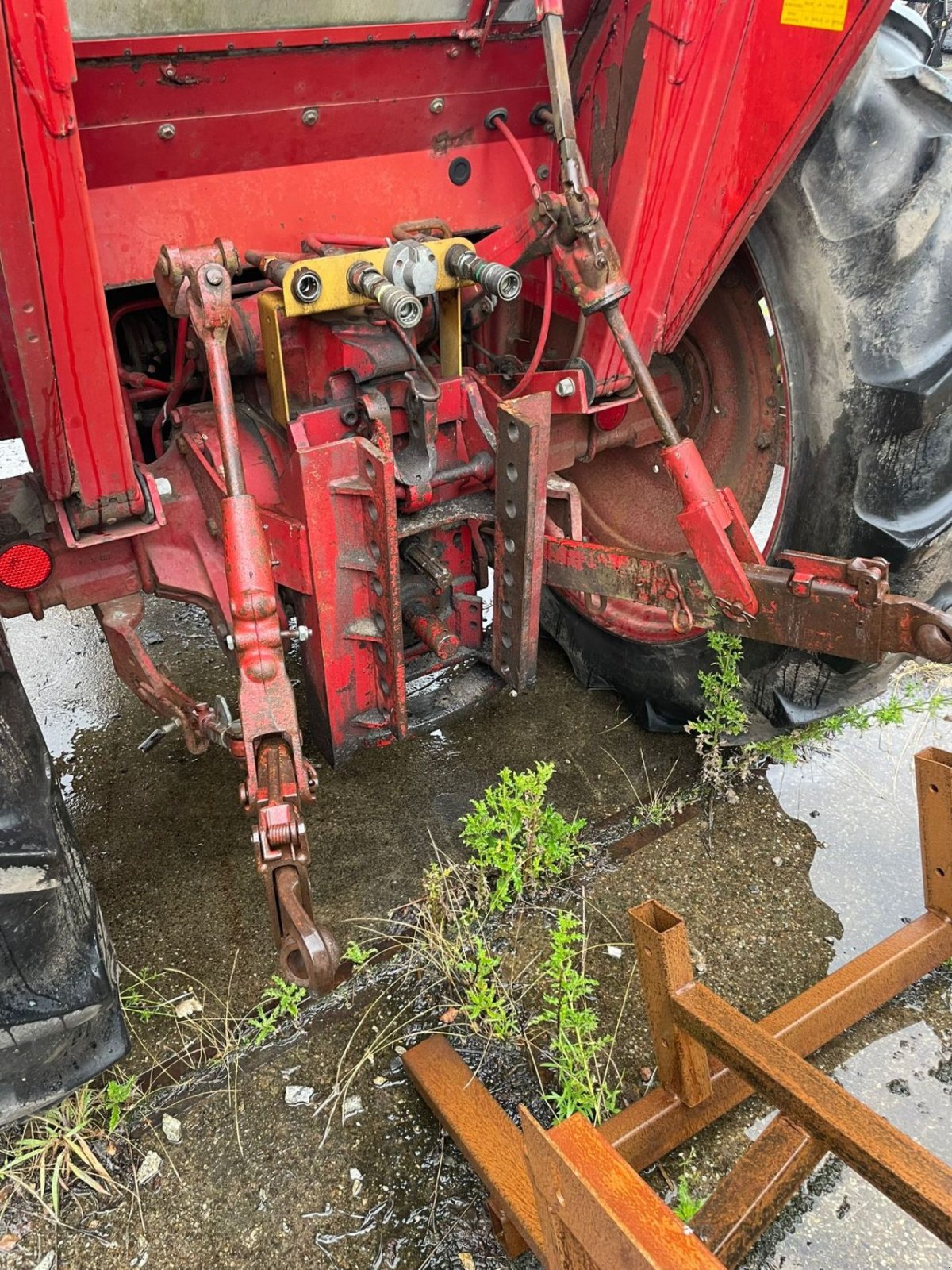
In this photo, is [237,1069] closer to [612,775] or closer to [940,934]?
[612,775]

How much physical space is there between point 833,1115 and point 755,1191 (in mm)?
385

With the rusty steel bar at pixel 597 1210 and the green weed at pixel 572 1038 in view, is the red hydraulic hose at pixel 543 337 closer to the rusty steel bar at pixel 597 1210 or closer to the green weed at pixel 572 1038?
the green weed at pixel 572 1038

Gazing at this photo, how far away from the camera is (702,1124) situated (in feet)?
5.28

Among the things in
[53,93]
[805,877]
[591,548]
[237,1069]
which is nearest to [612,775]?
[805,877]

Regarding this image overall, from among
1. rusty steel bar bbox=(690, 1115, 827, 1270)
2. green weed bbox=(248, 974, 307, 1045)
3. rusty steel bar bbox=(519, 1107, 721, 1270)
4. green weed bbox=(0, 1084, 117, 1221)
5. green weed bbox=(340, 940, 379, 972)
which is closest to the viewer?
rusty steel bar bbox=(519, 1107, 721, 1270)

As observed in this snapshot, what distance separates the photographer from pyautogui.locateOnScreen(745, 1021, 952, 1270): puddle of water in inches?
58.4

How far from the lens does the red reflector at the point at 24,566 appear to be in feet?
5.73

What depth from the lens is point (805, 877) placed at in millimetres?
2156

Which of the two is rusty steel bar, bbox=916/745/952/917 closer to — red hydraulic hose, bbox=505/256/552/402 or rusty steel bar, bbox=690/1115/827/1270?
rusty steel bar, bbox=690/1115/827/1270

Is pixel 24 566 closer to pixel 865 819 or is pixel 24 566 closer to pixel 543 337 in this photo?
pixel 543 337

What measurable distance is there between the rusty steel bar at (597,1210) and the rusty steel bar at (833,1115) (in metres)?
0.29

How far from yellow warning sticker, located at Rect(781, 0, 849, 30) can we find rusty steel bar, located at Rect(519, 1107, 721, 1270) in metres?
1.75

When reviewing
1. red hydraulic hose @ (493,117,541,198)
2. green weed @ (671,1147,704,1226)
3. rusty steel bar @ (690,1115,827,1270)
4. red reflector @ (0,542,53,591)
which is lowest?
green weed @ (671,1147,704,1226)

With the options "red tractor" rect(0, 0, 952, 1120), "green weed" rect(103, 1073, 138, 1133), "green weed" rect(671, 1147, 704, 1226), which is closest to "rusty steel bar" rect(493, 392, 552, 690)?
"red tractor" rect(0, 0, 952, 1120)
